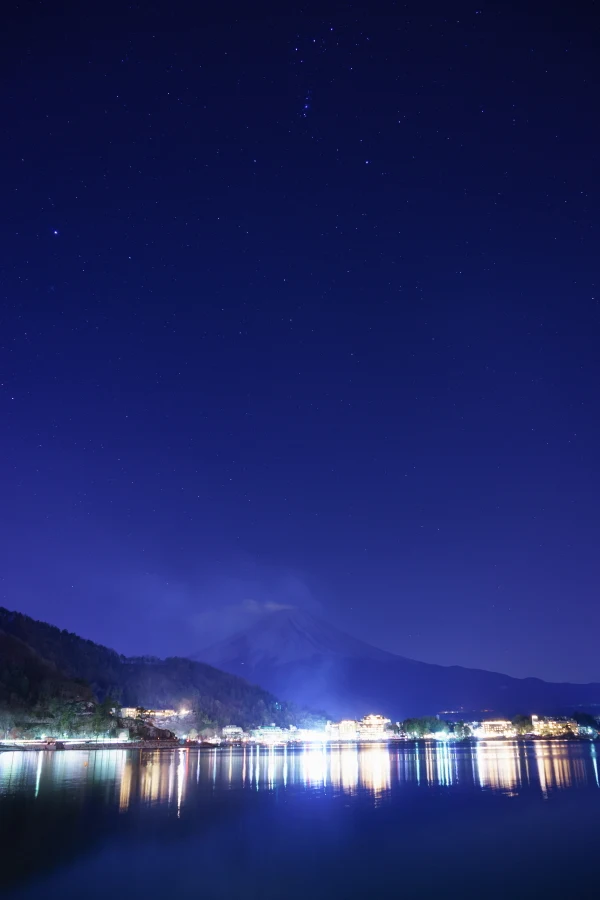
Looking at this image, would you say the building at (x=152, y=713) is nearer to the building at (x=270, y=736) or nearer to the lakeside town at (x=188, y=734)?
the lakeside town at (x=188, y=734)

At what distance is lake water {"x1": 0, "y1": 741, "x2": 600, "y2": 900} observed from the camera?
15375 millimetres

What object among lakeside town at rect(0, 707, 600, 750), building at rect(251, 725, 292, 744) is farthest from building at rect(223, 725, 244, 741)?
building at rect(251, 725, 292, 744)

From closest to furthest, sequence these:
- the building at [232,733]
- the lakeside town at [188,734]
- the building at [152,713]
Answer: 1. the lakeside town at [188,734]
2. the building at [152,713]
3. the building at [232,733]

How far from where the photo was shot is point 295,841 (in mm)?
20672

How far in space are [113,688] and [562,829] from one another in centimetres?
17020

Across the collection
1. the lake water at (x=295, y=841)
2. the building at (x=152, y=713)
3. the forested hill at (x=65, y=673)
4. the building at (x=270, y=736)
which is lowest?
the building at (x=270, y=736)

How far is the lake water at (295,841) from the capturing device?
50.4ft

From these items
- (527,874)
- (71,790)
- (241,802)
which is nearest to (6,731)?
(71,790)

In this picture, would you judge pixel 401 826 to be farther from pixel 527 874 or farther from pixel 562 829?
pixel 527 874

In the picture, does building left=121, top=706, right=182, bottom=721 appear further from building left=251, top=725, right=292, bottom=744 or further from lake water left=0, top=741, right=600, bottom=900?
lake water left=0, top=741, right=600, bottom=900

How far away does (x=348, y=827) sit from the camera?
23.0 metres

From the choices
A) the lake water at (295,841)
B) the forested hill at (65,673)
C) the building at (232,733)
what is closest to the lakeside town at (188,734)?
the building at (232,733)

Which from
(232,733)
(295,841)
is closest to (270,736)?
(232,733)

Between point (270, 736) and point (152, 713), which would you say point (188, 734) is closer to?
point (152, 713)
